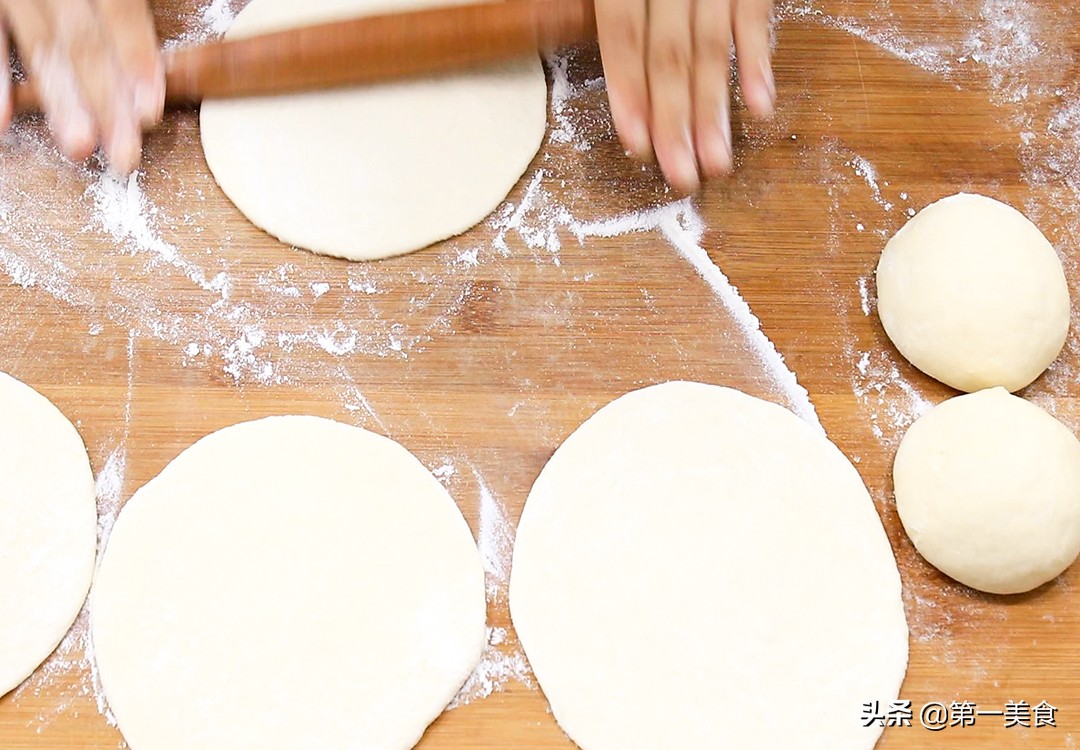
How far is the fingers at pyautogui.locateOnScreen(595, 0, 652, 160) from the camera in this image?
4.75 ft

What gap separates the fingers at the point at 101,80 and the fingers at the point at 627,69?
2.28 feet

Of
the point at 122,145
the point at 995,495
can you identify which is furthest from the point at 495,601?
the point at 122,145

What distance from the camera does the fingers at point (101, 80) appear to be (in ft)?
4.82

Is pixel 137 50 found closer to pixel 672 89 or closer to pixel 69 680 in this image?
pixel 672 89

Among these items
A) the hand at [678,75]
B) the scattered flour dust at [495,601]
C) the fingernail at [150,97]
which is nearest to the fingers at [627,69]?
the hand at [678,75]

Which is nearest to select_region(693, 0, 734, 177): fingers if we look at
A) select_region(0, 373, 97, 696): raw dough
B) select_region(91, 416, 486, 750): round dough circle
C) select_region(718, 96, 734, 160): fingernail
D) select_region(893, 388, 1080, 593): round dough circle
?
select_region(718, 96, 734, 160): fingernail

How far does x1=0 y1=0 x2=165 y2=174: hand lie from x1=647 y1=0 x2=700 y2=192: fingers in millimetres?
722

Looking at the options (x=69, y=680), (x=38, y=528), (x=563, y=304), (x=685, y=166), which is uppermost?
(x=685, y=166)

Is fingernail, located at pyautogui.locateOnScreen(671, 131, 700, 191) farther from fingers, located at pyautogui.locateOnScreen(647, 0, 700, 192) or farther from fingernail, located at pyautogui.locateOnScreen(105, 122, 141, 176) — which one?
fingernail, located at pyautogui.locateOnScreen(105, 122, 141, 176)

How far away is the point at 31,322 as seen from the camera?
1.45 m

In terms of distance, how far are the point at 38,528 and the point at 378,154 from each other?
0.70m

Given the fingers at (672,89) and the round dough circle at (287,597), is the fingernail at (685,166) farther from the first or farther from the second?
the round dough circle at (287,597)

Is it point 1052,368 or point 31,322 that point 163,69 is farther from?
point 1052,368

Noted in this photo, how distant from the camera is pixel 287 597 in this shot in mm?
1272
